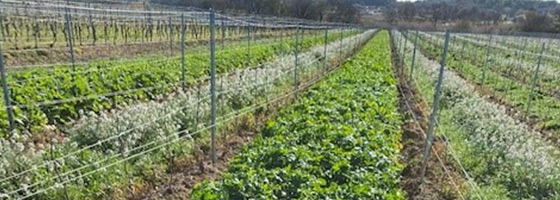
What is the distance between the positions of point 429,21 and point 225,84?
363ft

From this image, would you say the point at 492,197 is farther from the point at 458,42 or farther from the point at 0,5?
the point at 458,42

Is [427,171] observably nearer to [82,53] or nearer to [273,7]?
[82,53]

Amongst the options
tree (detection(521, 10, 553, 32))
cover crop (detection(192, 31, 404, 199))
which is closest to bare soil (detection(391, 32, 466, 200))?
cover crop (detection(192, 31, 404, 199))

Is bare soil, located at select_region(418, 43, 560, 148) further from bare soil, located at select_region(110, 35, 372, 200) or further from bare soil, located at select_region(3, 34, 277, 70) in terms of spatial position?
bare soil, located at select_region(3, 34, 277, 70)

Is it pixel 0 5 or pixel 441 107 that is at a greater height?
pixel 0 5

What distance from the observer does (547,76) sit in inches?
717

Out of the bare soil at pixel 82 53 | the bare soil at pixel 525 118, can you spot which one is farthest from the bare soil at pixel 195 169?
the bare soil at pixel 82 53

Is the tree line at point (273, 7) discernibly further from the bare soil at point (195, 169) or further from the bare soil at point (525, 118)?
the bare soil at point (195, 169)

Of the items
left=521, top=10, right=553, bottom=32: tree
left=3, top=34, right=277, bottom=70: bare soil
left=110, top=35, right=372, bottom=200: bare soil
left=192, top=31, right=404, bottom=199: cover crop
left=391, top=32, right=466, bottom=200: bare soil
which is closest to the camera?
left=192, top=31, right=404, bottom=199: cover crop

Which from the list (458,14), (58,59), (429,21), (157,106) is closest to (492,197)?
(157,106)

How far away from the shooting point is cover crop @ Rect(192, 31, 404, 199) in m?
4.98

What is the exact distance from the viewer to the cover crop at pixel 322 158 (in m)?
4.98

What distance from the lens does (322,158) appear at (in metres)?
6.02

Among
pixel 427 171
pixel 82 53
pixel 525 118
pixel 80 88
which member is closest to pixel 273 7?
pixel 82 53
